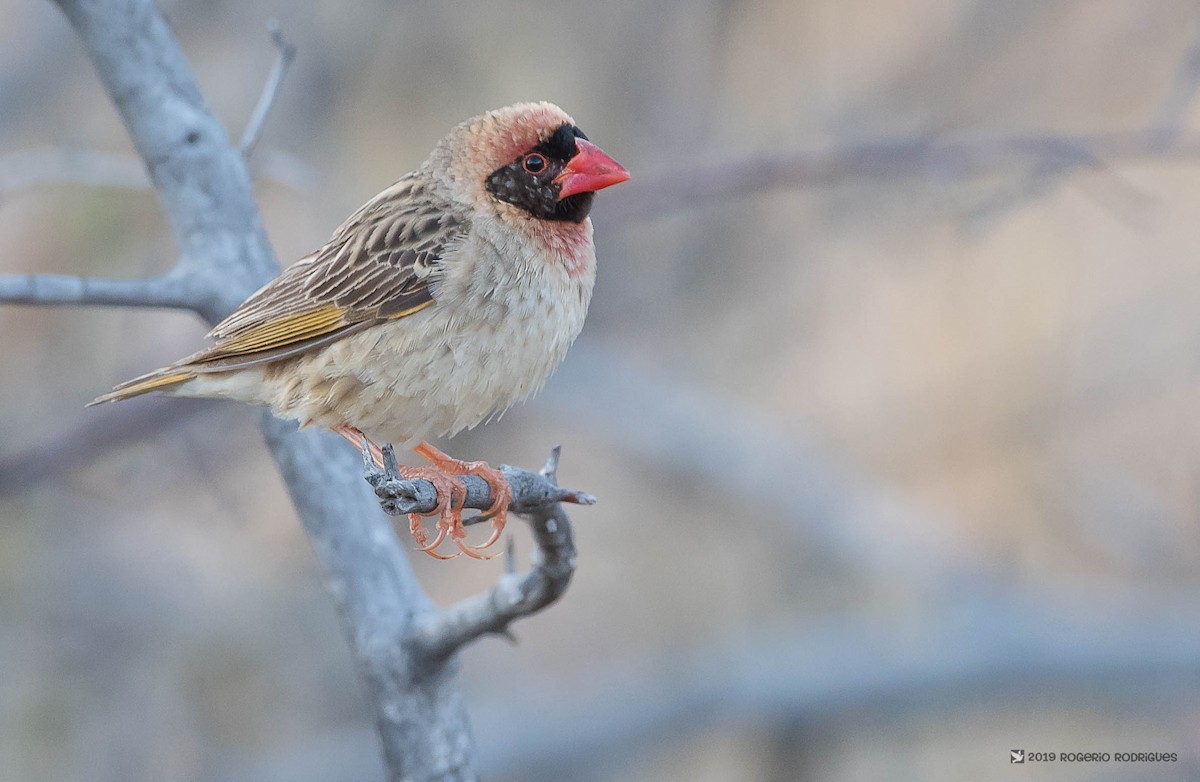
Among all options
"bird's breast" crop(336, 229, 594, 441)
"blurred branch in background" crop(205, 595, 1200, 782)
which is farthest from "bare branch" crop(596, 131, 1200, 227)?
"bird's breast" crop(336, 229, 594, 441)

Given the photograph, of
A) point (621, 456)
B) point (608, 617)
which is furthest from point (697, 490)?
point (608, 617)

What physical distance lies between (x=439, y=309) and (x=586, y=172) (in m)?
0.73

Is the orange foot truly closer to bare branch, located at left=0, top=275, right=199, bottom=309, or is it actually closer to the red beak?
bare branch, located at left=0, top=275, right=199, bottom=309

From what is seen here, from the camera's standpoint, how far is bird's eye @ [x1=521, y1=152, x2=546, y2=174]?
4559 millimetres

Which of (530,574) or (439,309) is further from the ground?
(439,309)

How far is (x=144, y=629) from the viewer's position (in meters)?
9.27

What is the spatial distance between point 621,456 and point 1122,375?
3.68m

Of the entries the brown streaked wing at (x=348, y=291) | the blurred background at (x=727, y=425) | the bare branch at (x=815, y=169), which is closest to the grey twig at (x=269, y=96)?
the brown streaked wing at (x=348, y=291)

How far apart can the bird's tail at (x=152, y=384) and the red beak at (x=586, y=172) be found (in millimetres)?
1425

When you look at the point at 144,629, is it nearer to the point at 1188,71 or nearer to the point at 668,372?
the point at 668,372

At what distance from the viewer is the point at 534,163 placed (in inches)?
180

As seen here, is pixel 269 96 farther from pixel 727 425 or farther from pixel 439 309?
pixel 727 425

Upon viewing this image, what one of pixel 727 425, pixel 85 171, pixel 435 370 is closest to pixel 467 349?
pixel 435 370

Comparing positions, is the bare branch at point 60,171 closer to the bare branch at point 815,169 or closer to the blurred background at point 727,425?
the blurred background at point 727,425
